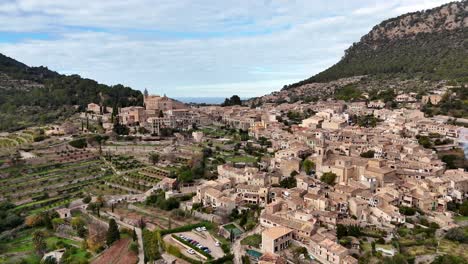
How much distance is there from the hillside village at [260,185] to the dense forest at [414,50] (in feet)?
61.9

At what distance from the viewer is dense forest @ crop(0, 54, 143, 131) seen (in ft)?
180

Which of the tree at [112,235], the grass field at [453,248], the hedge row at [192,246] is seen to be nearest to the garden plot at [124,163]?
the tree at [112,235]

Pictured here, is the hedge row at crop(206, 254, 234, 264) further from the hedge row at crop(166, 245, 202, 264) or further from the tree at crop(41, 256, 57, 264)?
the tree at crop(41, 256, 57, 264)

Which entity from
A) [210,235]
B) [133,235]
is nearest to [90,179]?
[133,235]

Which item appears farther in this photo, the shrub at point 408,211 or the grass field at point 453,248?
the shrub at point 408,211

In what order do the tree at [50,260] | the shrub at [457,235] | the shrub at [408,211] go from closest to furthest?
the shrub at [457,235], the tree at [50,260], the shrub at [408,211]

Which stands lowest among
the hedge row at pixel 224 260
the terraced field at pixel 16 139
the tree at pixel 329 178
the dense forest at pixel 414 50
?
the hedge row at pixel 224 260

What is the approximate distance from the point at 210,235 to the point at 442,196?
14.2 meters

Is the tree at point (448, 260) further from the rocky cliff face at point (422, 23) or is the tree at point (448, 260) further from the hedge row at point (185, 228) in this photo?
the rocky cliff face at point (422, 23)

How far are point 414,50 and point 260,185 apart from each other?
2274 inches

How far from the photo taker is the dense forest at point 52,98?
55.0 meters

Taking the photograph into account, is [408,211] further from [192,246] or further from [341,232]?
[192,246]

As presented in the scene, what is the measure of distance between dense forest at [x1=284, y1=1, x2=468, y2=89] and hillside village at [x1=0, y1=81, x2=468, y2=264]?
18.9 m

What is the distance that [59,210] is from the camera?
28.8 metres
